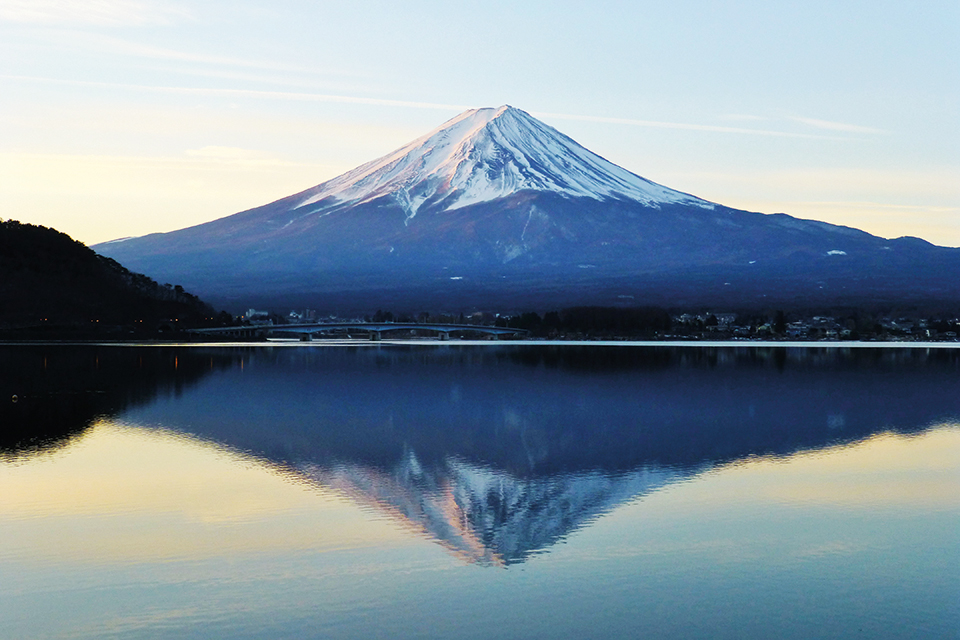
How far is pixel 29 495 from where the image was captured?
21297mm

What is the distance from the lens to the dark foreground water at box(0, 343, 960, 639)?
1371cm

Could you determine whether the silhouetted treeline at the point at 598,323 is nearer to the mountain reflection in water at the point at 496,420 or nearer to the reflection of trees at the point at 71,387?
the reflection of trees at the point at 71,387

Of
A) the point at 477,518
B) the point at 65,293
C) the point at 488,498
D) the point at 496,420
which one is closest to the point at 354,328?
the point at 65,293

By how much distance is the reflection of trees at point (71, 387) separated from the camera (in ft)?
104

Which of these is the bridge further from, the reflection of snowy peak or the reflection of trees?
the reflection of snowy peak

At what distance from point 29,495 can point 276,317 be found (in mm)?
165152

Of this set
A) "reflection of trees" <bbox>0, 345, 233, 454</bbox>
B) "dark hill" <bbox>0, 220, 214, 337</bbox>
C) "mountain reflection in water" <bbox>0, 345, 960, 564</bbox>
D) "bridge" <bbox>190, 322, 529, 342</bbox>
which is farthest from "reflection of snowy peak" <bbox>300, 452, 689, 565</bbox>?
"bridge" <bbox>190, 322, 529, 342</bbox>

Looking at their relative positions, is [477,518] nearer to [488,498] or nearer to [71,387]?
[488,498]

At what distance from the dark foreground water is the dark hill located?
83.0 m

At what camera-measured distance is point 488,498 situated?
21578mm

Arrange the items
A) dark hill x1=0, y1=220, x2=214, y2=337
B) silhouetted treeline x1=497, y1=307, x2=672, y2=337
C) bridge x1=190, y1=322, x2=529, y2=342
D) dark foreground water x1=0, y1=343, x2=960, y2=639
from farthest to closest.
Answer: silhouetted treeline x1=497, y1=307, x2=672, y2=337 < bridge x1=190, y1=322, x2=529, y2=342 < dark hill x1=0, y1=220, x2=214, y2=337 < dark foreground water x1=0, y1=343, x2=960, y2=639

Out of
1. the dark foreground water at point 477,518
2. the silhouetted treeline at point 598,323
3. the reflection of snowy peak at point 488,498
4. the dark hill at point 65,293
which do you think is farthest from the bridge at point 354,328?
the reflection of snowy peak at point 488,498

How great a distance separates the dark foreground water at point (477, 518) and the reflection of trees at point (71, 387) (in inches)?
12.4

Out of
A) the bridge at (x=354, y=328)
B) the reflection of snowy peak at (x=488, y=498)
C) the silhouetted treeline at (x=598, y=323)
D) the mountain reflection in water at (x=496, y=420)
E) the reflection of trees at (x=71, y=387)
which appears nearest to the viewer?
the reflection of snowy peak at (x=488, y=498)
